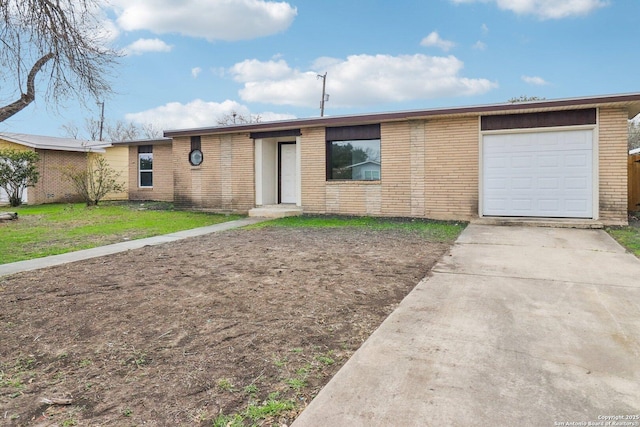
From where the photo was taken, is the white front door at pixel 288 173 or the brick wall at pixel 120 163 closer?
the white front door at pixel 288 173

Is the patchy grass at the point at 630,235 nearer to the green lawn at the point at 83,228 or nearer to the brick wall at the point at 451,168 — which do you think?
the brick wall at the point at 451,168

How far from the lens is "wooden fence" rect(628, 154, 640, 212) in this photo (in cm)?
1315

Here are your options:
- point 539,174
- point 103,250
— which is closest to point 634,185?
point 539,174

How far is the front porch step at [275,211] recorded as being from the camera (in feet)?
43.6

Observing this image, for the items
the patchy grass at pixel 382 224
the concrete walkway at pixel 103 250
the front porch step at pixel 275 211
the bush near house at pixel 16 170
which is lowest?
the concrete walkway at pixel 103 250

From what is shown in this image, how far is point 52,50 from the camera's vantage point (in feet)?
21.9

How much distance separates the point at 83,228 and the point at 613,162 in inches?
538

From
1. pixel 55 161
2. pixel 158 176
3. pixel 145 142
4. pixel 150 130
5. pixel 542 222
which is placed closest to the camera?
pixel 542 222

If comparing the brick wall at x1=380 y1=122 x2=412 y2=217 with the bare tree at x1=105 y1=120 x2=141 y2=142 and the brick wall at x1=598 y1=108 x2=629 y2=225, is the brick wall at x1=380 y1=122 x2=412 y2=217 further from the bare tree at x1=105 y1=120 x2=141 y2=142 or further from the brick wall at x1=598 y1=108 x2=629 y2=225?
the bare tree at x1=105 y1=120 x2=141 y2=142

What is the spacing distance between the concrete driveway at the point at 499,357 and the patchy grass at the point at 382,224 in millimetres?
3755

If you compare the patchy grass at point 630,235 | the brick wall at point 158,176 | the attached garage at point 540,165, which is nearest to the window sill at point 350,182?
the attached garage at point 540,165

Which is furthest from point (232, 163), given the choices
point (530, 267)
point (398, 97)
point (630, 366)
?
point (398, 97)

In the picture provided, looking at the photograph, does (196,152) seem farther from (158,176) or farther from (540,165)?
(540,165)

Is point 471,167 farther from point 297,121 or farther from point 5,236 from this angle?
point 5,236
